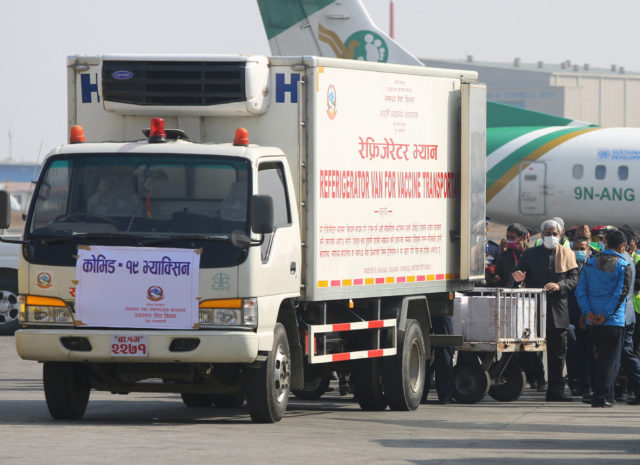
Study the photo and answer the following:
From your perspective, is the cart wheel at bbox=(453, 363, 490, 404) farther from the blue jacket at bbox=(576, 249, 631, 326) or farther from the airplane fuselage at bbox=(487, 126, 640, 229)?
the airplane fuselage at bbox=(487, 126, 640, 229)

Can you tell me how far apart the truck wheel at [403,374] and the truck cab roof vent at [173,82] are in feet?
9.88

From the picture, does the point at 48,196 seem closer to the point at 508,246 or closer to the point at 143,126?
the point at 143,126

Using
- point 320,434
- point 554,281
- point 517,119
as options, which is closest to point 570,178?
point 517,119

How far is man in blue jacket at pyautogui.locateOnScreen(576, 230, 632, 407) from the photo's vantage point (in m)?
13.2

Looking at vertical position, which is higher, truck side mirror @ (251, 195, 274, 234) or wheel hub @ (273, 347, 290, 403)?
truck side mirror @ (251, 195, 274, 234)

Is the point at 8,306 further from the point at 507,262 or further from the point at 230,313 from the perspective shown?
the point at 230,313

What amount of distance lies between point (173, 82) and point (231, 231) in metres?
1.60

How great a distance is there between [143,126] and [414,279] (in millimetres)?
2992

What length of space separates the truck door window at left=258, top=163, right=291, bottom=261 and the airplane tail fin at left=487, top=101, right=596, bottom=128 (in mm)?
21295

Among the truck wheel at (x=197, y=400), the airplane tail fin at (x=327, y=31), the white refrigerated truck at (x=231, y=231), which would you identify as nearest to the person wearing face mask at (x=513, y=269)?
the white refrigerated truck at (x=231, y=231)

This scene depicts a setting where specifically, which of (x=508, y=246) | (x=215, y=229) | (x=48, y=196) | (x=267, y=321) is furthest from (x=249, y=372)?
(x=508, y=246)

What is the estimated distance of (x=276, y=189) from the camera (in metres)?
11.0

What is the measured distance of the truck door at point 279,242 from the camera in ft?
35.1

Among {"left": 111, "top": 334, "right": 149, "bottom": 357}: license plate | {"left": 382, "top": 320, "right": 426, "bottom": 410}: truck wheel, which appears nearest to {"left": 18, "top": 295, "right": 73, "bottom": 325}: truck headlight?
{"left": 111, "top": 334, "right": 149, "bottom": 357}: license plate
